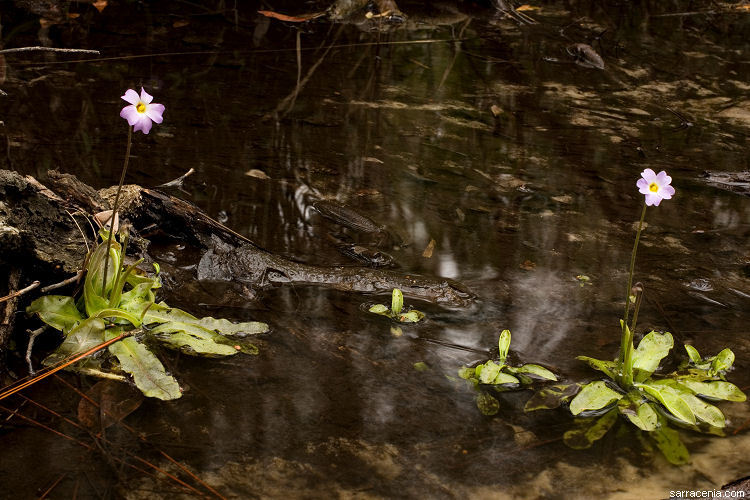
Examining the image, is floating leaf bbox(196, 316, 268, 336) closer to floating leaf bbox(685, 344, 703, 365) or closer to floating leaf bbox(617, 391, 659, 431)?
floating leaf bbox(617, 391, 659, 431)

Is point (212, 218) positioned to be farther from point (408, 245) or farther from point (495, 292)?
point (495, 292)

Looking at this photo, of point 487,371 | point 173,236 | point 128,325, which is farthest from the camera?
point 173,236

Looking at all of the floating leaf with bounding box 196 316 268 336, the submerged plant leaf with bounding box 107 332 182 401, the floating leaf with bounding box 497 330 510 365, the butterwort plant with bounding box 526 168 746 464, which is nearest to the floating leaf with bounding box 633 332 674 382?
the butterwort plant with bounding box 526 168 746 464

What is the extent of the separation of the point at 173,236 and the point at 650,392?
186 centimetres

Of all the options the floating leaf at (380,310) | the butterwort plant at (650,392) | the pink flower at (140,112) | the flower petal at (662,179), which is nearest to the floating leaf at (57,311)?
the pink flower at (140,112)

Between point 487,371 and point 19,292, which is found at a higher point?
point 19,292

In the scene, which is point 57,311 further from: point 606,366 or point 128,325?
point 606,366

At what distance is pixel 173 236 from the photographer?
288cm

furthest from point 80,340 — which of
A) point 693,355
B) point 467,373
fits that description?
point 693,355

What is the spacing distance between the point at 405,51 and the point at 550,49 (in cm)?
119

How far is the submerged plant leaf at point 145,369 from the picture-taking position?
6.65 feet

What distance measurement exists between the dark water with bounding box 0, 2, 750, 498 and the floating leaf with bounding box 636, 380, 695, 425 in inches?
3.1

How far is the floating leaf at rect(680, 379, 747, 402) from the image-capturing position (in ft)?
6.87

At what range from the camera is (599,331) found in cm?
247
